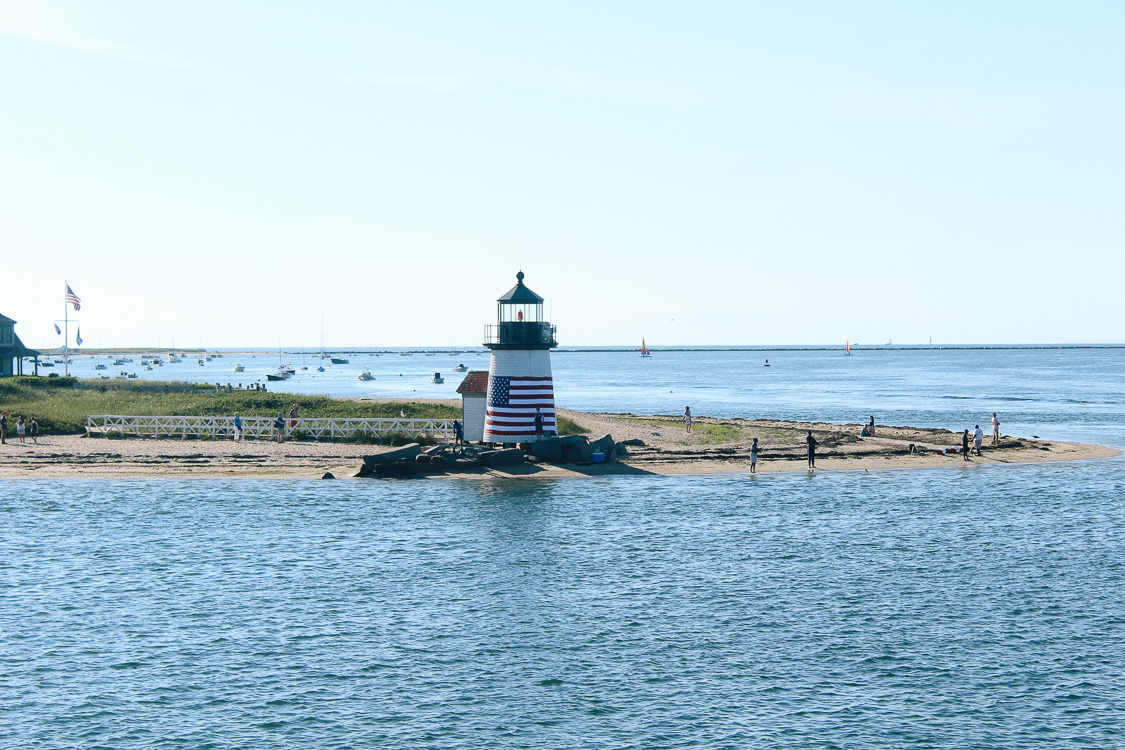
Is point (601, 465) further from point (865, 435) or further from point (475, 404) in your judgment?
point (865, 435)

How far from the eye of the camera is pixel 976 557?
30.2 meters

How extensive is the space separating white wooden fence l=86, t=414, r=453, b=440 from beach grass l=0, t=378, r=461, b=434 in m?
3.44

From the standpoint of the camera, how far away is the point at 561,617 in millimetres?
24312

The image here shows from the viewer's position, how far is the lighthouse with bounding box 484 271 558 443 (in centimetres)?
4506

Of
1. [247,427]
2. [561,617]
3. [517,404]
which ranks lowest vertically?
[561,617]

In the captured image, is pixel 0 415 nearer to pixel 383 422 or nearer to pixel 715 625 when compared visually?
pixel 383 422

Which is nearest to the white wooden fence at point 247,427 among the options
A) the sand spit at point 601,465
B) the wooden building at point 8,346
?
the sand spit at point 601,465

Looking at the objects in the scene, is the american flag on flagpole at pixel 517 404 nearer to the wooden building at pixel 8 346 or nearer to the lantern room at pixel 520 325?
the lantern room at pixel 520 325

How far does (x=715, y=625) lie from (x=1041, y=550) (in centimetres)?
1387

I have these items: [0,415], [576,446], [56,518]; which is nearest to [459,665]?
[56,518]

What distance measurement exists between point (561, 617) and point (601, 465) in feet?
75.2

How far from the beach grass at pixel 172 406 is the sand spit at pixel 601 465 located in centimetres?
550

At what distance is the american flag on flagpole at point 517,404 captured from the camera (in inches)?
1788

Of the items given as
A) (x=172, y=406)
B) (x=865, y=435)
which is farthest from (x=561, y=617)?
(x=172, y=406)
